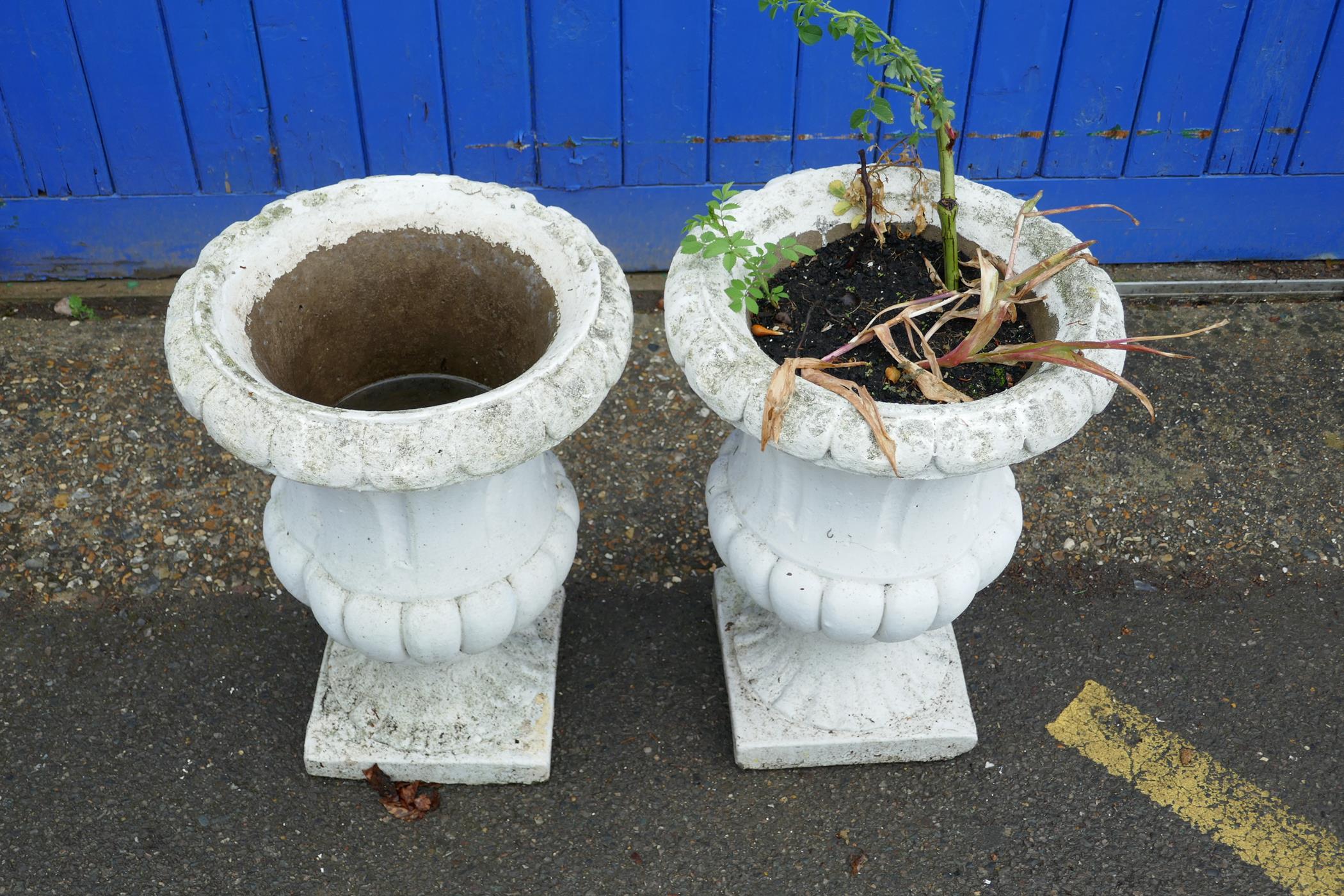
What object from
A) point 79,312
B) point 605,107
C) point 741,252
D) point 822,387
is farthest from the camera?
point 79,312

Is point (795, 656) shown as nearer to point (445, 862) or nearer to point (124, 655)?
point (445, 862)

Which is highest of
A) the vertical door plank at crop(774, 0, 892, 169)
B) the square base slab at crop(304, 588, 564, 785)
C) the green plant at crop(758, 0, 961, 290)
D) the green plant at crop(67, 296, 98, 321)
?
the green plant at crop(758, 0, 961, 290)

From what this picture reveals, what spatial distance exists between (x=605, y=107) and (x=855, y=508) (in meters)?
1.55

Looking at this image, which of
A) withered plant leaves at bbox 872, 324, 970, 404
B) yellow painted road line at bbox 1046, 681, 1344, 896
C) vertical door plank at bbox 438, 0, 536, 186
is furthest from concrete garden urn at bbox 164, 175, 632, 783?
yellow painted road line at bbox 1046, 681, 1344, 896

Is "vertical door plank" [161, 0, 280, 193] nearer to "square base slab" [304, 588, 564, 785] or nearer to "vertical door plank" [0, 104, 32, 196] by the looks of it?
"vertical door plank" [0, 104, 32, 196]

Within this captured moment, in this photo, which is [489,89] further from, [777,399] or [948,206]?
[777,399]

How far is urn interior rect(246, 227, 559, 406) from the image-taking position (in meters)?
1.90

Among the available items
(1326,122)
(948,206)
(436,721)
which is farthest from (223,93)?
(1326,122)

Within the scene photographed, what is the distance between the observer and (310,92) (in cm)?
292

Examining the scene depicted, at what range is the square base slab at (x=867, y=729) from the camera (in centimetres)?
226

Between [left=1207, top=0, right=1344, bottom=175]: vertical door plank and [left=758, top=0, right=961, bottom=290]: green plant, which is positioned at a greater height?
[left=758, top=0, right=961, bottom=290]: green plant

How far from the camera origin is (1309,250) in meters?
3.37

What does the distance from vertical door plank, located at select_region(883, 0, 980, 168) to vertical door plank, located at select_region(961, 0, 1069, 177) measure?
27 mm

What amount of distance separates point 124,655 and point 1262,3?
122 inches
